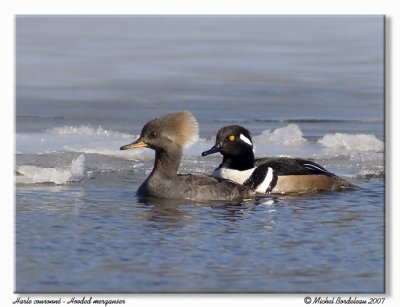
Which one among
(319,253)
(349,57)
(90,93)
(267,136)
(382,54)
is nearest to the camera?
(319,253)

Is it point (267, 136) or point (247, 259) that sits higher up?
point (267, 136)

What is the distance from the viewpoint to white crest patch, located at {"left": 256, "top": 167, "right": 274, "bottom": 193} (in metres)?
11.9

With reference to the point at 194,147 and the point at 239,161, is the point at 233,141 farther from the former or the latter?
the point at 194,147

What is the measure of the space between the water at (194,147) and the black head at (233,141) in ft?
1.25

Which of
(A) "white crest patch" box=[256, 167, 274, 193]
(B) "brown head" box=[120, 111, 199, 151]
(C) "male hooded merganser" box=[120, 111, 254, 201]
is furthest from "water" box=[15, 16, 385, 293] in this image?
(A) "white crest patch" box=[256, 167, 274, 193]

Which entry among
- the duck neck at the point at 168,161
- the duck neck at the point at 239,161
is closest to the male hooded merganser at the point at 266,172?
the duck neck at the point at 239,161

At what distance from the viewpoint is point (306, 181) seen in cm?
1211

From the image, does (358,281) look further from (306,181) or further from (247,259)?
(306,181)

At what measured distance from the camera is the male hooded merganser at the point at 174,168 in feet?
36.9

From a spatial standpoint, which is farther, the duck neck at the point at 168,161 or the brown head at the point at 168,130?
the duck neck at the point at 168,161

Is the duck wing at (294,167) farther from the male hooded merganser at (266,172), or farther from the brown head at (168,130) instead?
the brown head at (168,130)
